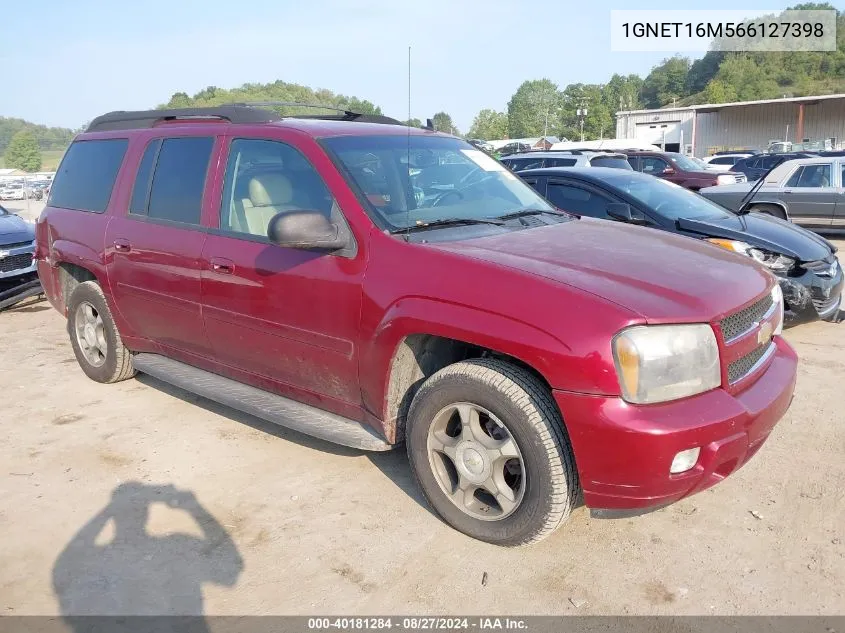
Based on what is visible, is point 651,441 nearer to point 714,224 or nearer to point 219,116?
point 219,116

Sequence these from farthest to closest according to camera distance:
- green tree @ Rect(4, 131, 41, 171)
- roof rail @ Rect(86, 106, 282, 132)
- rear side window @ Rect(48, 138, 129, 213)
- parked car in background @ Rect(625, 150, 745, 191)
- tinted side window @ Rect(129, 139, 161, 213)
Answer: green tree @ Rect(4, 131, 41, 171), parked car in background @ Rect(625, 150, 745, 191), rear side window @ Rect(48, 138, 129, 213), tinted side window @ Rect(129, 139, 161, 213), roof rail @ Rect(86, 106, 282, 132)

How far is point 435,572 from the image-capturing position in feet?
9.97

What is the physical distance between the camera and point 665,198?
692 cm

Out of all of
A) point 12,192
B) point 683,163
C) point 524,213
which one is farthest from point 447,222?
point 12,192

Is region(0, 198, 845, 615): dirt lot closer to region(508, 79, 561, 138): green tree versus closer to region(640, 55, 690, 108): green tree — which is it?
region(508, 79, 561, 138): green tree

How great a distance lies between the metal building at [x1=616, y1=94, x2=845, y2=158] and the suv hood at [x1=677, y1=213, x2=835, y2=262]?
2047 inches

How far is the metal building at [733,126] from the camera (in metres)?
54.0

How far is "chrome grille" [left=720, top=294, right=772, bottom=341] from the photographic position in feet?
9.70

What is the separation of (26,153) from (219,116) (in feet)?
295

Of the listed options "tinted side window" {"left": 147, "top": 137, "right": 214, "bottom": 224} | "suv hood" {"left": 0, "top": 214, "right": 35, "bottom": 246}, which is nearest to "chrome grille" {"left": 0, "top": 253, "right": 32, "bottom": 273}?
"suv hood" {"left": 0, "top": 214, "right": 35, "bottom": 246}

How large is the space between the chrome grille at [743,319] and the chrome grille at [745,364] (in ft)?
0.37

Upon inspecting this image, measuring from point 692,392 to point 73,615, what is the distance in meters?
2.57

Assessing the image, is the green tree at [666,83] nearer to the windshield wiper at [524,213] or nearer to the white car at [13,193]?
the white car at [13,193]

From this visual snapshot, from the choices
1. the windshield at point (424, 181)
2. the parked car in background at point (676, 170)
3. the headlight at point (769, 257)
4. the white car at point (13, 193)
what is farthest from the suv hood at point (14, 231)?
the white car at point (13, 193)
